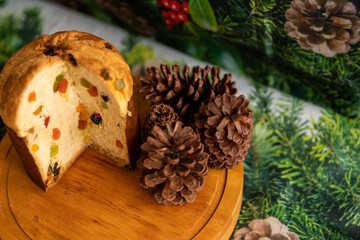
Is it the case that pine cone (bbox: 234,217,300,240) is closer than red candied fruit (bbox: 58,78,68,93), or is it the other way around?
red candied fruit (bbox: 58,78,68,93)

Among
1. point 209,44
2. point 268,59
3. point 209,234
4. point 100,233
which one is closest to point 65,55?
point 100,233

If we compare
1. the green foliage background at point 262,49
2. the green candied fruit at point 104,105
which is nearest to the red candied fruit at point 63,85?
the green candied fruit at point 104,105

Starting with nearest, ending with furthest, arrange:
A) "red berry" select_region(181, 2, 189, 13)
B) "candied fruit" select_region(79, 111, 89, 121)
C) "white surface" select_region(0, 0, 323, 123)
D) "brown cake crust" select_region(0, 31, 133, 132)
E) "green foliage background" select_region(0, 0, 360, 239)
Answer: "brown cake crust" select_region(0, 31, 133, 132)
"candied fruit" select_region(79, 111, 89, 121)
"green foliage background" select_region(0, 0, 360, 239)
"red berry" select_region(181, 2, 189, 13)
"white surface" select_region(0, 0, 323, 123)

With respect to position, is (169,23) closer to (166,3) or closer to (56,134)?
(166,3)

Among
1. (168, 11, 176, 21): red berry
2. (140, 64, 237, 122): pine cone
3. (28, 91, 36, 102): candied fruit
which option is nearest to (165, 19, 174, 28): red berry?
(168, 11, 176, 21): red berry

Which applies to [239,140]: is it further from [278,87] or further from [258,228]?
[278,87]

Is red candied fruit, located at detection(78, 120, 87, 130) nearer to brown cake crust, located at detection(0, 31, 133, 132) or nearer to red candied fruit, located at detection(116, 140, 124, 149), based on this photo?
red candied fruit, located at detection(116, 140, 124, 149)
